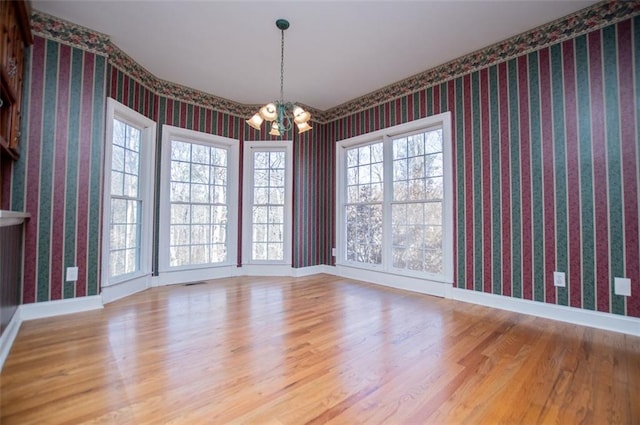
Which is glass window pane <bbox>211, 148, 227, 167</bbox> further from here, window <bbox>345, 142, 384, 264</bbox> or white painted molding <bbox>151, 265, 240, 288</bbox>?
window <bbox>345, 142, 384, 264</bbox>

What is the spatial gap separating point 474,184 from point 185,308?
3.36m

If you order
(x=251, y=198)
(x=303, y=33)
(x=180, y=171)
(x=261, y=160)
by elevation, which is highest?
(x=303, y=33)

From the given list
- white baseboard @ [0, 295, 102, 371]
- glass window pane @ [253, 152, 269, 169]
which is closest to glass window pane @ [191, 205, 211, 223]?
glass window pane @ [253, 152, 269, 169]

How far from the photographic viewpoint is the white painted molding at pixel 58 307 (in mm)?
2645

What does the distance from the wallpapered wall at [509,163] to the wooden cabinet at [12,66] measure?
18 centimetres

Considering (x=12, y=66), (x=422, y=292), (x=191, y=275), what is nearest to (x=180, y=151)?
(x=191, y=275)

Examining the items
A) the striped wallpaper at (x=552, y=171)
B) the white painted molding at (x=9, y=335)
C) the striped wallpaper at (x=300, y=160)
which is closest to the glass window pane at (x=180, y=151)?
the striped wallpaper at (x=300, y=160)

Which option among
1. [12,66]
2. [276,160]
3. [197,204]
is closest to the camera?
[12,66]

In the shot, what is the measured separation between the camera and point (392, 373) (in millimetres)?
1773

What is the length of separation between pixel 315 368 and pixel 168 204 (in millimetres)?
3240

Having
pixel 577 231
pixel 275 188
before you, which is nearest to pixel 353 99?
pixel 275 188

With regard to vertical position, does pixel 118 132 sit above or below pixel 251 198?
above

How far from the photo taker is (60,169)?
2.84m

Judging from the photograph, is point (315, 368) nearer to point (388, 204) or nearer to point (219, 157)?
point (388, 204)
